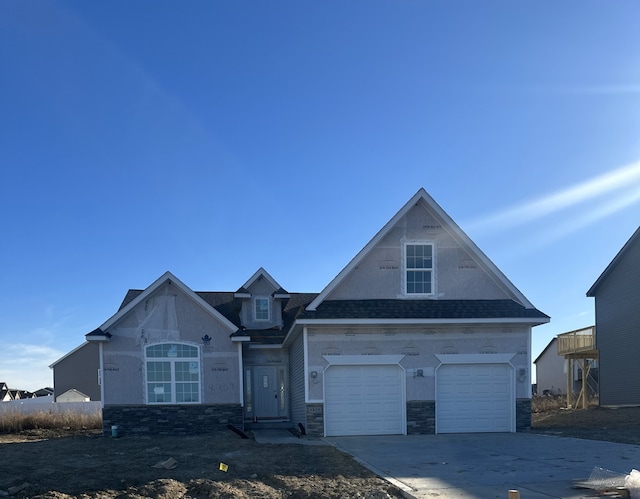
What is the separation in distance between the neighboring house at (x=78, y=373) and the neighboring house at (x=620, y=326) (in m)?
31.2

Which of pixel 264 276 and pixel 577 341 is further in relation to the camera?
pixel 577 341

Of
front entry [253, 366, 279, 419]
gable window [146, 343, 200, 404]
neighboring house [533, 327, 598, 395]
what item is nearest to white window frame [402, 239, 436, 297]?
gable window [146, 343, 200, 404]

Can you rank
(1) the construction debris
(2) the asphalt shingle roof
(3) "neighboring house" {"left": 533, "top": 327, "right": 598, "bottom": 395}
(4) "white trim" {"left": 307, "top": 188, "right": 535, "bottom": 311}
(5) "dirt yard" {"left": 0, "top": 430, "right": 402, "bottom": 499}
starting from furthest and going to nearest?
(3) "neighboring house" {"left": 533, "top": 327, "right": 598, "bottom": 395} < (4) "white trim" {"left": 307, "top": 188, "right": 535, "bottom": 311} < (2) the asphalt shingle roof < (1) the construction debris < (5) "dirt yard" {"left": 0, "top": 430, "right": 402, "bottom": 499}

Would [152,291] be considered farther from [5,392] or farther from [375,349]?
[5,392]

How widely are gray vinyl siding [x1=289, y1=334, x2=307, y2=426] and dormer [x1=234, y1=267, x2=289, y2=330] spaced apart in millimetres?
2268

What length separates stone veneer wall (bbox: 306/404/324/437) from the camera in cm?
1561

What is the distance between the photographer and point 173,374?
17734 mm

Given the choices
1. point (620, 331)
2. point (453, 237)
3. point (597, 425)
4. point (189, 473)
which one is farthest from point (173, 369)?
point (620, 331)

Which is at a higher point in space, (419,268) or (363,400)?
(419,268)

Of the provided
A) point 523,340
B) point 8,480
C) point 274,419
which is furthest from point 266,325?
point 8,480

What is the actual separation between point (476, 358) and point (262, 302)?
9.44 m

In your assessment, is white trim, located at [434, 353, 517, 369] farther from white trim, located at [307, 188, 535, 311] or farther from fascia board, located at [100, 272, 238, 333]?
fascia board, located at [100, 272, 238, 333]

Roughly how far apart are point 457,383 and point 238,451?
7238 millimetres

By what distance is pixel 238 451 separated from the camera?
11984 mm
